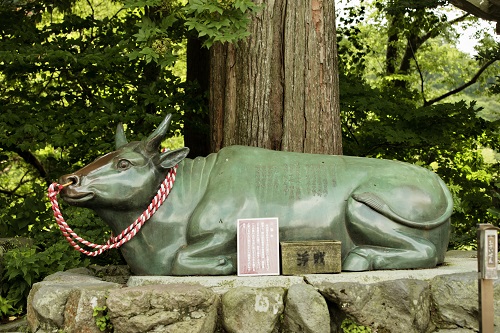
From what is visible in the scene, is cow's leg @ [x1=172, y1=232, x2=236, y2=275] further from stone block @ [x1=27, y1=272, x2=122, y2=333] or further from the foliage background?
the foliage background

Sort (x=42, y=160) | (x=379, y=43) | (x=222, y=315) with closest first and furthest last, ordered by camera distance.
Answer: (x=222, y=315), (x=42, y=160), (x=379, y=43)

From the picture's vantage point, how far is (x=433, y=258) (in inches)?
194

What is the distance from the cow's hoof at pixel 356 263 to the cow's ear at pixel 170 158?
1.37 metres

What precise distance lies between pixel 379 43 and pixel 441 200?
1227cm

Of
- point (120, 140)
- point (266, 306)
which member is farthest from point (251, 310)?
point (120, 140)

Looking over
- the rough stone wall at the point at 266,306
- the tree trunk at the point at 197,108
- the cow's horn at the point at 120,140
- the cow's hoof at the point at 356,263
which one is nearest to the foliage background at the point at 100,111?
the tree trunk at the point at 197,108

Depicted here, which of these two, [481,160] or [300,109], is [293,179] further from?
[481,160]

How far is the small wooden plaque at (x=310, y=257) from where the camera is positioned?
4648mm

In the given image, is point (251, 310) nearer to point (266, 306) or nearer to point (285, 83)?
point (266, 306)

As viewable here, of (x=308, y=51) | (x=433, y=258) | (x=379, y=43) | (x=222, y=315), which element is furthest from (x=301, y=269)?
(x=379, y=43)

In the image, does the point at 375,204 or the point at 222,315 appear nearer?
the point at 222,315

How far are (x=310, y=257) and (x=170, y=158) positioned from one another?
3.92 ft

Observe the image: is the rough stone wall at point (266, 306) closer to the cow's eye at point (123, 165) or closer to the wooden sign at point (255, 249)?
the wooden sign at point (255, 249)

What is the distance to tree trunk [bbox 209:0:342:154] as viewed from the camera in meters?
6.21
